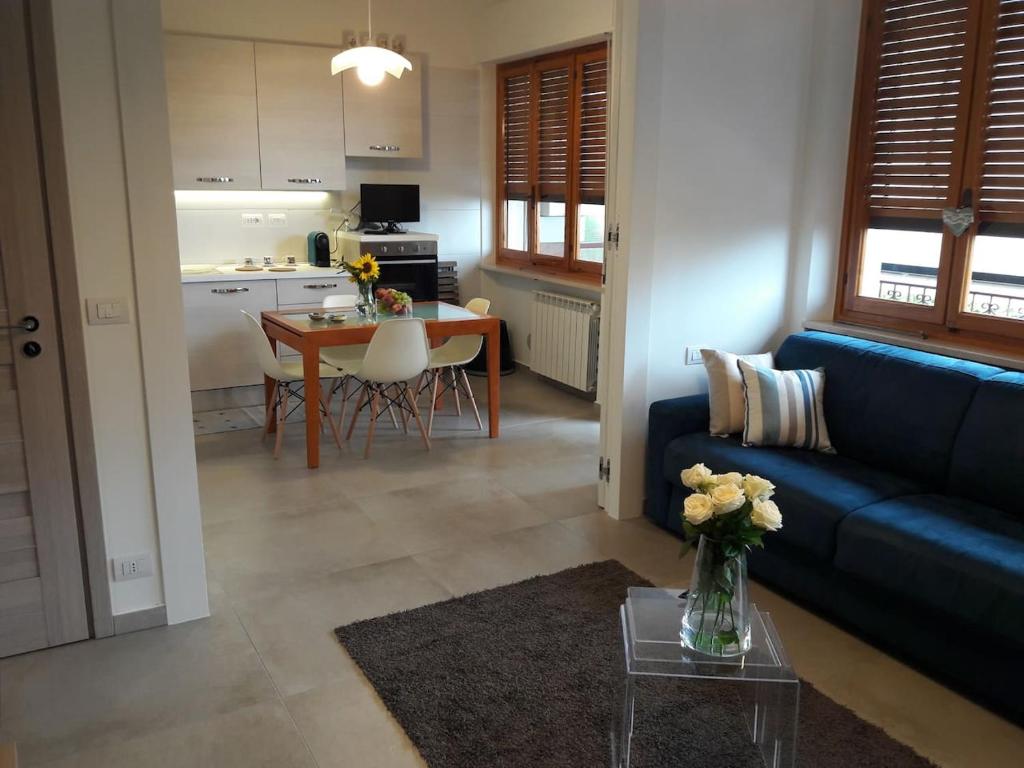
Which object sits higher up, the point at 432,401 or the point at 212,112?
the point at 212,112

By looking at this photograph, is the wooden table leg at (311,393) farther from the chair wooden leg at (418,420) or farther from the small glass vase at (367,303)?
the chair wooden leg at (418,420)

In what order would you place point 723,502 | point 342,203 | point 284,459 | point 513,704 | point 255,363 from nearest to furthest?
point 723,502, point 513,704, point 284,459, point 255,363, point 342,203

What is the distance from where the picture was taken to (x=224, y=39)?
19.1ft

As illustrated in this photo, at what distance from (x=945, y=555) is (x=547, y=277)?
4.06 metres

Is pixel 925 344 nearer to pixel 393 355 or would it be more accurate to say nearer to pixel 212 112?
pixel 393 355

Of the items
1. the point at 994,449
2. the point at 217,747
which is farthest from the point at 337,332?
the point at 994,449

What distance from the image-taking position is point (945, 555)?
267 cm

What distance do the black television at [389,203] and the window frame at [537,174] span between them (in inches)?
32.7

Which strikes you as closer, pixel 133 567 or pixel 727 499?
pixel 727 499

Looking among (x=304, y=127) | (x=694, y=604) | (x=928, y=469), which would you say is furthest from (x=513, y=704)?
(x=304, y=127)

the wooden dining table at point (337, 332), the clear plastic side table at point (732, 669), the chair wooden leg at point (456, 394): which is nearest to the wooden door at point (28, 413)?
the wooden dining table at point (337, 332)

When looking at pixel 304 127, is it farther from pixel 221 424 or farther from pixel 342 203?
pixel 221 424

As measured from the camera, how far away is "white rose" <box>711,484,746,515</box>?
2.14 m

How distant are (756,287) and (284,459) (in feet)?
A: 8.96
